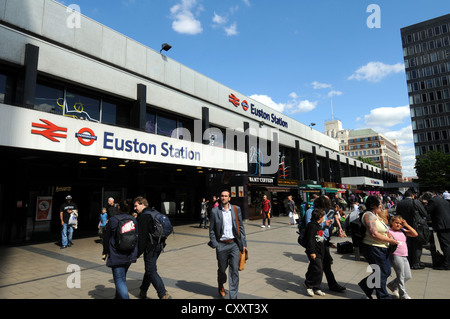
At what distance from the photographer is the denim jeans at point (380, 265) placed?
412 cm

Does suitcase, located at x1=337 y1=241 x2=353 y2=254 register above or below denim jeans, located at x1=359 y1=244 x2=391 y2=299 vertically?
below

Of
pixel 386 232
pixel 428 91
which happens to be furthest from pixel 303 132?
pixel 428 91

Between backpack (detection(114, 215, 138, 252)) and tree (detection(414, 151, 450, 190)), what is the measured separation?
Result: 6503 centimetres

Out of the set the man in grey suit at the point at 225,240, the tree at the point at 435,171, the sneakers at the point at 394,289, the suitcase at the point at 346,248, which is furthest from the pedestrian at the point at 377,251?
the tree at the point at 435,171

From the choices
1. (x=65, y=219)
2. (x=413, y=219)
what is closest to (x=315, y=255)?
(x=413, y=219)

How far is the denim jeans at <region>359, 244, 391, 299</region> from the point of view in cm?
412

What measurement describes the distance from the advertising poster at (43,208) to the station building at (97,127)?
0.04 metres

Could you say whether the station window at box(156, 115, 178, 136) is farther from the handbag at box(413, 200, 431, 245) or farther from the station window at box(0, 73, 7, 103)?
the handbag at box(413, 200, 431, 245)

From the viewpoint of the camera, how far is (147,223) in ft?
14.7

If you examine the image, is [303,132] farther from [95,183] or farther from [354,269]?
[354,269]

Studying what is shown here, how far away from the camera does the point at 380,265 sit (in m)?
4.20

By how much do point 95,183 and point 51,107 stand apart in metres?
4.23

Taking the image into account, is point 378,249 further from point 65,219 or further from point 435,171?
point 435,171

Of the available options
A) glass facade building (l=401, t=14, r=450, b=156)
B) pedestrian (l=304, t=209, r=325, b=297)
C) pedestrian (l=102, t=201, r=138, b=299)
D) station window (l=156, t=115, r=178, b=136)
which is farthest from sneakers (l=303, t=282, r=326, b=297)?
glass facade building (l=401, t=14, r=450, b=156)
